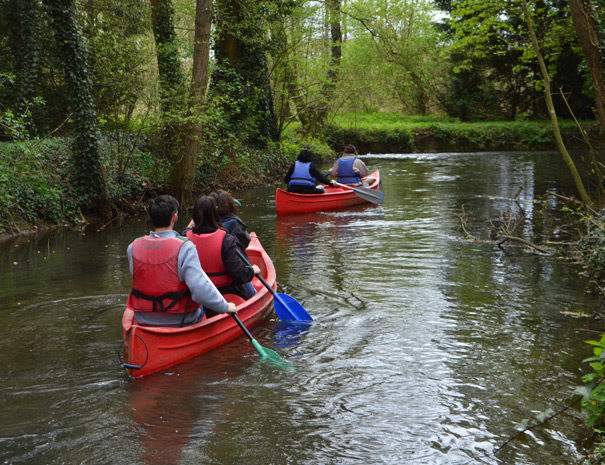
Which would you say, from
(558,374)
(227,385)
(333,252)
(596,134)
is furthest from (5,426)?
(596,134)

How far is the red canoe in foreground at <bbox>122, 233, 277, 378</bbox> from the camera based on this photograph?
5098 millimetres

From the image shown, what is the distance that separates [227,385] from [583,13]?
25.6 ft

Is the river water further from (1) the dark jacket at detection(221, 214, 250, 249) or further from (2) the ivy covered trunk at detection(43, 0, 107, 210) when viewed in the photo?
(2) the ivy covered trunk at detection(43, 0, 107, 210)

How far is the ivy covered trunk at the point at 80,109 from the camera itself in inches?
484

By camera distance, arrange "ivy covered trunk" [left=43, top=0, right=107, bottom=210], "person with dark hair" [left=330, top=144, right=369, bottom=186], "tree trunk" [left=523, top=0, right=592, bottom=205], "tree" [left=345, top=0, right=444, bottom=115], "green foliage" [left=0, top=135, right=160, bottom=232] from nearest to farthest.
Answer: "tree trunk" [left=523, top=0, right=592, bottom=205] < "green foliage" [left=0, top=135, right=160, bottom=232] < "ivy covered trunk" [left=43, top=0, right=107, bottom=210] < "person with dark hair" [left=330, top=144, right=369, bottom=186] < "tree" [left=345, top=0, right=444, bottom=115]

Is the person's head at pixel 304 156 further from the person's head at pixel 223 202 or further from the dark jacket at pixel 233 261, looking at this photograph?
the dark jacket at pixel 233 261

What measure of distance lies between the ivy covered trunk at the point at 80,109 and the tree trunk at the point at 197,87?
1.98 metres

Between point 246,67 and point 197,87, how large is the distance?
18.9 ft

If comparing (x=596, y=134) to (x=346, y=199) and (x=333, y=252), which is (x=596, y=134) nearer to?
(x=346, y=199)

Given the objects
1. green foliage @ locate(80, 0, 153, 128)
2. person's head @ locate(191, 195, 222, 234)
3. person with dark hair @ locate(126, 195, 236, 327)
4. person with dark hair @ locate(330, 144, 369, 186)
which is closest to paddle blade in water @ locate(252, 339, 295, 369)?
person with dark hair @ locate(126, 195, 236, 327)

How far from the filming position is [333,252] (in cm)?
1035

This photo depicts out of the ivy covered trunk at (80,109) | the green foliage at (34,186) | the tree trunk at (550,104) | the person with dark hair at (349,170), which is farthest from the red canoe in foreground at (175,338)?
the person with dark hair at (349,170)

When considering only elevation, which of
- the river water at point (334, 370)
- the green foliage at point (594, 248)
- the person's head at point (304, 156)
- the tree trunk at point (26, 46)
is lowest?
the river water at point (334, 370)

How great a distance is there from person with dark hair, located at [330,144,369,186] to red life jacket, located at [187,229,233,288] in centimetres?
965
